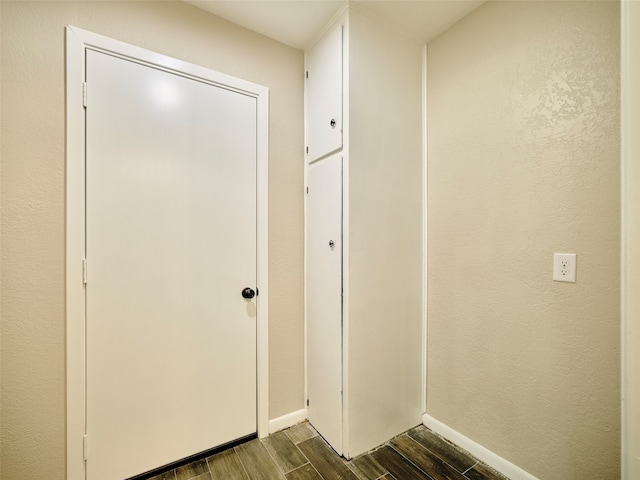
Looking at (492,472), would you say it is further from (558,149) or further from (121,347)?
(121,347)

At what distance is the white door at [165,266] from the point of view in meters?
1.35

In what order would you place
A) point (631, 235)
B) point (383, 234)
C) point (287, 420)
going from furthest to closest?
point (287, 420) → point (383, 234) → point (631, 235)

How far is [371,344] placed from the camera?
5.44 ft

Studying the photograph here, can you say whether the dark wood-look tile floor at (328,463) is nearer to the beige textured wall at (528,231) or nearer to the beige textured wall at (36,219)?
the beige textured wall at (528,231)

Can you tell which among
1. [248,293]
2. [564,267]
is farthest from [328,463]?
[564,267]

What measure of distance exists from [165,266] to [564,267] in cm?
193

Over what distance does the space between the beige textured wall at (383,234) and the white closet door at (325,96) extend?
0.09 metres

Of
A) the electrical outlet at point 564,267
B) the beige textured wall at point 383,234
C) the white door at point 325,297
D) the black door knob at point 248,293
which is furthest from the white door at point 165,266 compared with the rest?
the electrical outlet at point 564,267

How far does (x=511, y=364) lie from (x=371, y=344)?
717 mm

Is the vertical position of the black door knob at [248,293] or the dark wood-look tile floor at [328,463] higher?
the black door knob at [248,293]

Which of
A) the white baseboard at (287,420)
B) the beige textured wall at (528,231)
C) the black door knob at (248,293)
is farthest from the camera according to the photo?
the white baseboard at (287,420)

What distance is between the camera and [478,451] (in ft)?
5.20

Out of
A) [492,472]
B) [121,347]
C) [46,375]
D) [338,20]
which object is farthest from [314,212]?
[492,472]

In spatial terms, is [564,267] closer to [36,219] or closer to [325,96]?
[325,96]
